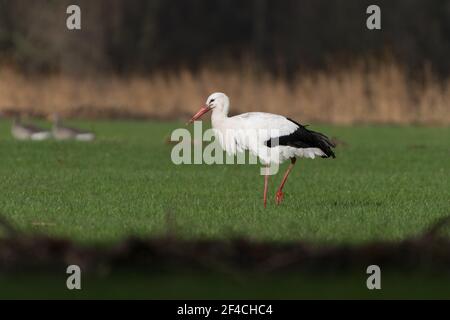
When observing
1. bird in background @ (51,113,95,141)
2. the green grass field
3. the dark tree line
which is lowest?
the green grass field

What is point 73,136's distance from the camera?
19.8 metres

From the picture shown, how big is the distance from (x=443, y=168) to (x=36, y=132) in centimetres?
791

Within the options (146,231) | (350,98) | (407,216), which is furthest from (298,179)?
(350,98)

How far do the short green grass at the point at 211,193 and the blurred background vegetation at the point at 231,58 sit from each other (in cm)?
816

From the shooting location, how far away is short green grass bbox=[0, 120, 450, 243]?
28.6 feet

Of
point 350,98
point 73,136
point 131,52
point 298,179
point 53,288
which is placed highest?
point 131,52

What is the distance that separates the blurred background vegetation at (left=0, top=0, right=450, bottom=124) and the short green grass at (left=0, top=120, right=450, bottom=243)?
8.16 metres

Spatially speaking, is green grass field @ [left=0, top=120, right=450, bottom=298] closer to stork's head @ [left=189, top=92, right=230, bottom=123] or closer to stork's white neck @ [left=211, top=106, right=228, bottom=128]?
stork's white neck @ [left=211, top=106, right=228, bottom=128]

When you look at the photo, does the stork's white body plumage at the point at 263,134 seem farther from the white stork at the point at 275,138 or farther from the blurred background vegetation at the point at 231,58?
the blurred background vegetation at the point at 231,58

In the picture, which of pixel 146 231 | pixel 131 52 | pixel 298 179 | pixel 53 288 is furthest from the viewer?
pixel 131 52

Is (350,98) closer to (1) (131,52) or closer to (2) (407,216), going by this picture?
(1) (131,52)

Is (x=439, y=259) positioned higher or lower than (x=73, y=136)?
lower

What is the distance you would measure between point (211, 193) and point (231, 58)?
28.8 metres

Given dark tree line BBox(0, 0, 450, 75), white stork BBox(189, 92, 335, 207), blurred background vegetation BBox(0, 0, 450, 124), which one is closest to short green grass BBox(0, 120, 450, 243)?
white stork BBox(189, 92, 335, 207)
